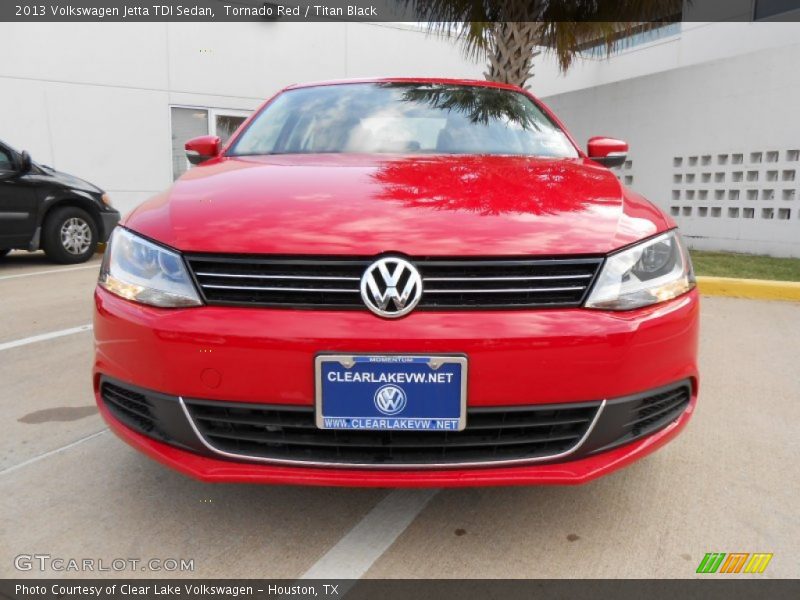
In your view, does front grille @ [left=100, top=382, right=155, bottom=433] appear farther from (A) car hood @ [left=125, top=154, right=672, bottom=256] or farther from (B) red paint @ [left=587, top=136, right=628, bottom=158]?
(B) red paint @ [left=587, top=136, right=628, bottom=158]

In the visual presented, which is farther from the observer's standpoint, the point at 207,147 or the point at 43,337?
the point at 43,337

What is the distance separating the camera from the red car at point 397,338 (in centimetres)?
150

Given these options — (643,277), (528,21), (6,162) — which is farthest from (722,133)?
(6,162)

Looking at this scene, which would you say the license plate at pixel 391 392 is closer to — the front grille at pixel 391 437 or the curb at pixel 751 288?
the front grille at pixel 391 437

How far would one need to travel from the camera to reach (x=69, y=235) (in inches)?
272

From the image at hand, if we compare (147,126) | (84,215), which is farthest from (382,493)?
(147,126)

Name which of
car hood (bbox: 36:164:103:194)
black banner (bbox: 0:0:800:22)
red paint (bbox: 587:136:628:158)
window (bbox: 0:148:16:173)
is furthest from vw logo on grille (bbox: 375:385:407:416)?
black banner (bbox: 0:0:800:22)

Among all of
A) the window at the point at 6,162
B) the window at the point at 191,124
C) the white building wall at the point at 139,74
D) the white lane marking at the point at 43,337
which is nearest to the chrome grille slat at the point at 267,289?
the white lane marking at the point at 43,337

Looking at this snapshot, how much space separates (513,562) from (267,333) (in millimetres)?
888

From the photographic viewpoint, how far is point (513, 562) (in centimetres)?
167

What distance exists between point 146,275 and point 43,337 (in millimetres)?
2643

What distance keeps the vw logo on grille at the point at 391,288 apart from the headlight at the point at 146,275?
1.46 feet

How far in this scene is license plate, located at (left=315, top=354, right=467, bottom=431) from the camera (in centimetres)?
149

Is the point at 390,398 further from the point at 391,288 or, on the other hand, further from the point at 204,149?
the point at 204,149
